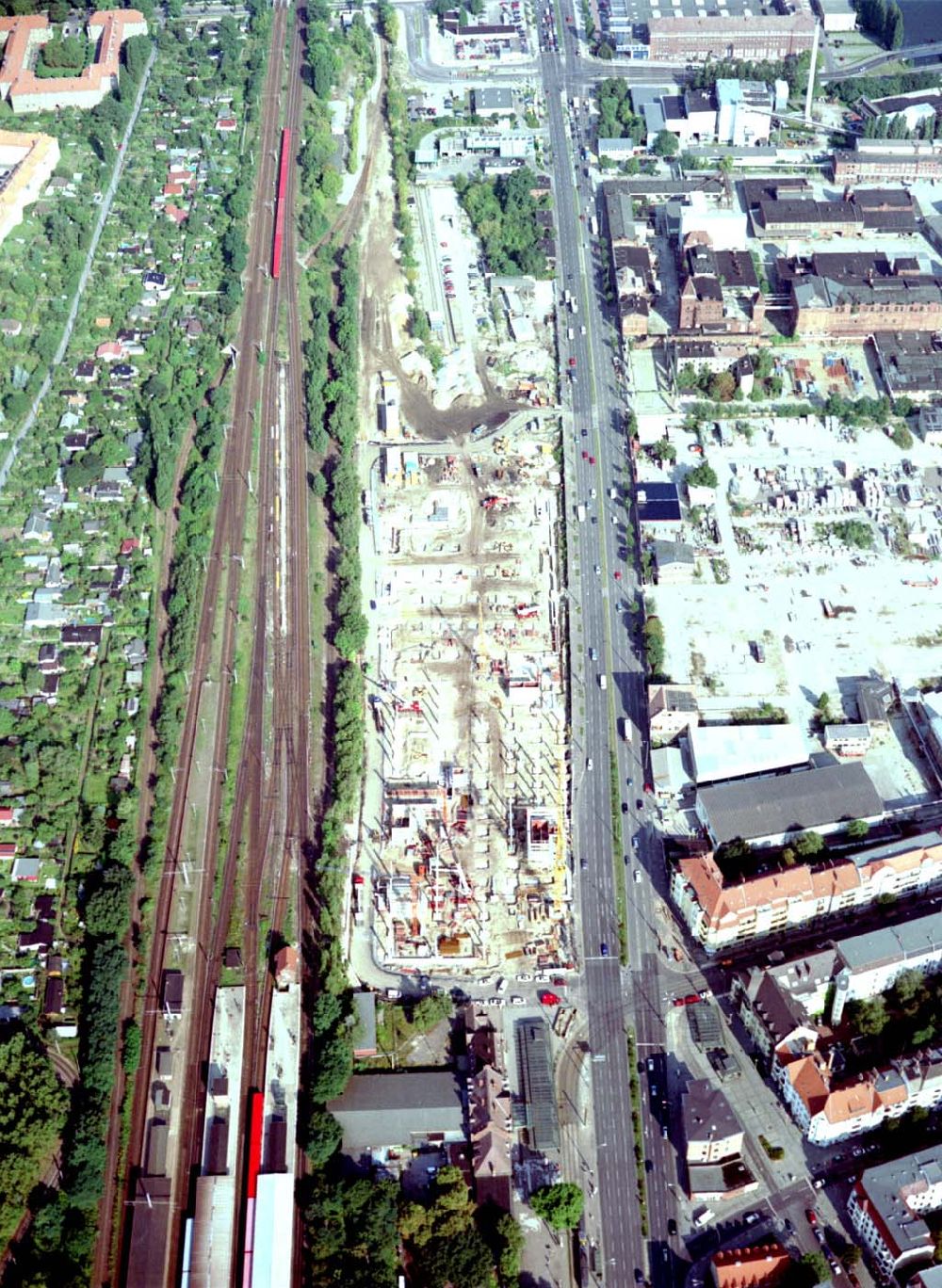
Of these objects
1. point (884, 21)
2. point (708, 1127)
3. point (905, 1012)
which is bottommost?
point (708, 1127)

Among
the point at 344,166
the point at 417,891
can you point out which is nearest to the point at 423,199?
the point at 344,166

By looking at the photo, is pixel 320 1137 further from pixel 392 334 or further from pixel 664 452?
pixel 392 334

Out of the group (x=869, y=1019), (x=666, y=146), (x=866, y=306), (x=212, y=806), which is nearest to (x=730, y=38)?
(x=666, y=146)

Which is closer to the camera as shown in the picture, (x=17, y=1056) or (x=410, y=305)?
(x=17, y=1056)

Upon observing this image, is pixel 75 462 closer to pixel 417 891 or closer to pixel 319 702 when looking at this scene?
pixel 319 702

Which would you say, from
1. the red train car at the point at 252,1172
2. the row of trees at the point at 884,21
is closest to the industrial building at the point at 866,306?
the row of trees at the point at 884,21

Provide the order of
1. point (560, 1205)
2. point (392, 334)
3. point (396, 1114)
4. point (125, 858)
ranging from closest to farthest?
1. point (560, 1205)
2. point (396, 1114)
3. point (125, 858)
4. point (392, 334)
